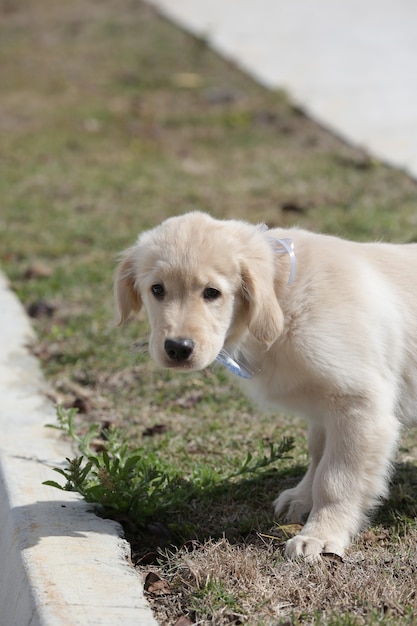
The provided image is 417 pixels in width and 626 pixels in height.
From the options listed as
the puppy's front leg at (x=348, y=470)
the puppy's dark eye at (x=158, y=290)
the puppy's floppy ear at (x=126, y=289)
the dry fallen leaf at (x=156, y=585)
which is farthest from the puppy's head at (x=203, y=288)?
the dry fallen leaf at (x=156, y=585)

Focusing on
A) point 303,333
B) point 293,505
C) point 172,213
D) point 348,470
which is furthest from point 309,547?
point 172,213

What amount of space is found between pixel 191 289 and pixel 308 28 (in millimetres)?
9671

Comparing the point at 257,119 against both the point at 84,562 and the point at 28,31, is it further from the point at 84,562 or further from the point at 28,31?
the point at 84,562

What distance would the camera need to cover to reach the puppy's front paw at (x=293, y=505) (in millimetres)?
3783

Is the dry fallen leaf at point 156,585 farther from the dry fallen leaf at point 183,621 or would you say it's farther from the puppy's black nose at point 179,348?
the puppy's black nose at point 179,348

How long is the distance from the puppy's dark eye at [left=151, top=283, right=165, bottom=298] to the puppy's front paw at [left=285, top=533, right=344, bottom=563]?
95cm

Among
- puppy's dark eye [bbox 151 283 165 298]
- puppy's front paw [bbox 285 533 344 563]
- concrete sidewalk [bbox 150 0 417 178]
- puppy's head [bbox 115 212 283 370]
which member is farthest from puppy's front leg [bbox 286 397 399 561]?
concrete sidewalk [bbox 150 0 417 178]

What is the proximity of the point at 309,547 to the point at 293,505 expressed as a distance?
40cm

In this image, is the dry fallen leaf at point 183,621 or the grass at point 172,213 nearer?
the dry fallen leaf at point 183,621

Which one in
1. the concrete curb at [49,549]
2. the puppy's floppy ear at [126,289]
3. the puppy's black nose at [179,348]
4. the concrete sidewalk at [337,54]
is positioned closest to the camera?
the concrete curb at [49,549]

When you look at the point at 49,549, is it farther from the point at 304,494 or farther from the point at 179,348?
the point at 304,494

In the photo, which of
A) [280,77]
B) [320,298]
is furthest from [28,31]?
[320,298]

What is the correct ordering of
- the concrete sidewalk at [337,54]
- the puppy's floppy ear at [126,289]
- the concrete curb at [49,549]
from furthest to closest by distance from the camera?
the concrete sidewalk at [337,54] → the puppy's floppy ear at [126,289] → the concrete curb at [49,549]

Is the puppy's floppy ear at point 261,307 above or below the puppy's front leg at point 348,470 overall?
above
